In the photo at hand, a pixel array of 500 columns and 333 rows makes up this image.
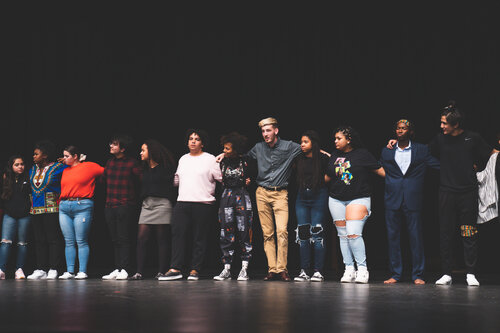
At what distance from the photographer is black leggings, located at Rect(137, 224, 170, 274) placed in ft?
15.2

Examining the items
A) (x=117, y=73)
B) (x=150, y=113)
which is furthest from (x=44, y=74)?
(x=150, y=113)

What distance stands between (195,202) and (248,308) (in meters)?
2.03

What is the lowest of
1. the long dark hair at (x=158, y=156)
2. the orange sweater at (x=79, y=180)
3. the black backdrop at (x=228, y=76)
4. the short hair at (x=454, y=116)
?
the orange sweater at (x=79, y=180)

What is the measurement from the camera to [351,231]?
424 cm

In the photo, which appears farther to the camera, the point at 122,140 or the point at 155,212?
the point at 122,140

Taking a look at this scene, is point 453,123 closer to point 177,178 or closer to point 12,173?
point 177,178

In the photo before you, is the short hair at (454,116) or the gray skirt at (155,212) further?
the gray skirt at (155,212)

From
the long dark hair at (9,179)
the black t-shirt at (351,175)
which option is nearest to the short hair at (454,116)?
the black t-shirt at (351,175)

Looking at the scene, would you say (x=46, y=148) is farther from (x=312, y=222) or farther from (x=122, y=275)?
(x=312, y=222)

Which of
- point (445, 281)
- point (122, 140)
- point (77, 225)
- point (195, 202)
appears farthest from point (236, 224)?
point (445, 281)

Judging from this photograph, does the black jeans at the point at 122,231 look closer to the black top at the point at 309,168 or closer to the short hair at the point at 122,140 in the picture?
the short hair at the point at 122,140

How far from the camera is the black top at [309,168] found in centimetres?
445

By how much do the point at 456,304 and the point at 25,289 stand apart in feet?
8.87

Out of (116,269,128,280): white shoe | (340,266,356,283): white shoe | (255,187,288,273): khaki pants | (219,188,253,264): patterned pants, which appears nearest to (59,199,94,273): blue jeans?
(116,269,128,280): white shoe
